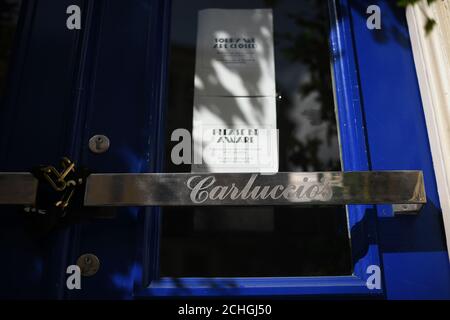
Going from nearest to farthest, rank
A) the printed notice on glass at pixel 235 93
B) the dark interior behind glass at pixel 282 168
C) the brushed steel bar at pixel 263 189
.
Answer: the brushed steel bar at pixel 263 189, the dark interior behind glass at pixel 282 168, the printed notice on glass at pixel 235 93

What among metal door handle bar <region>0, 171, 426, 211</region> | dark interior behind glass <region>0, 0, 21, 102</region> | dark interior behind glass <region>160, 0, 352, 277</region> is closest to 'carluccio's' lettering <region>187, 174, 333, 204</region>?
metal door handle bar <region>0, 171, 426, 211</region>

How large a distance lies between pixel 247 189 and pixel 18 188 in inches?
36.9

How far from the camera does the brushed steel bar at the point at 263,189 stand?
1714 mm

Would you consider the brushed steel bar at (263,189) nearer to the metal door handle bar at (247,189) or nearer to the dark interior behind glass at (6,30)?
the metal door handle bar at (247,189)

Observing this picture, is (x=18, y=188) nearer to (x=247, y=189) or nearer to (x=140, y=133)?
(x=140, y=133)

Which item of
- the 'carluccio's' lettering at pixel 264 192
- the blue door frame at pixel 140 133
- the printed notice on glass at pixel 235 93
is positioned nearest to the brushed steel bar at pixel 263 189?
the 'carluccio's' lettering at pixel 264 192

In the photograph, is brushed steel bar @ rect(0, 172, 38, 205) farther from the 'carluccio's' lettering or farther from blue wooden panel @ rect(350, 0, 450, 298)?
blue wooden panel @ rect(350, 0, 450, 298)

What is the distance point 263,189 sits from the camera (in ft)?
5.66

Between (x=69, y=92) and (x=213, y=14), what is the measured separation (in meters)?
0.89

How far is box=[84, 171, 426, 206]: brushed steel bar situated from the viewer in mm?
1714

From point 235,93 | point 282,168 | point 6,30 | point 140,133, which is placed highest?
point 6,30

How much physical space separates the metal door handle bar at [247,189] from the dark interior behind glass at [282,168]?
273mm

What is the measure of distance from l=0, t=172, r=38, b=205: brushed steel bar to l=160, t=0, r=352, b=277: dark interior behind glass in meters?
0.57

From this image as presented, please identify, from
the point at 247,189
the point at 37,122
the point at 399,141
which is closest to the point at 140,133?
the point at 37,122
